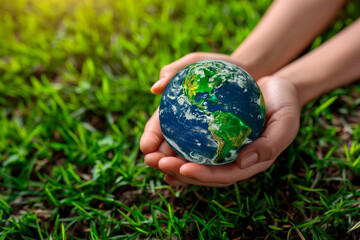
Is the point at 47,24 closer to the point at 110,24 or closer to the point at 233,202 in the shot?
the point at 110,24

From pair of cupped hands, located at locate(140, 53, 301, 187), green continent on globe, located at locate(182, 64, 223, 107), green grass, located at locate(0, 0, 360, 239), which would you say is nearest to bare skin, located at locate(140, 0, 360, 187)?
pair of cupped hands, located at locate(140, 53, 301, 187)

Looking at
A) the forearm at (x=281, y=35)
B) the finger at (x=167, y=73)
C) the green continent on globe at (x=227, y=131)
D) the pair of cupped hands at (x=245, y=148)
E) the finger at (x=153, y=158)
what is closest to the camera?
the green continent on globe at (x=227, y=131)

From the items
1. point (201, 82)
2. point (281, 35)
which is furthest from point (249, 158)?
point (281, 35)

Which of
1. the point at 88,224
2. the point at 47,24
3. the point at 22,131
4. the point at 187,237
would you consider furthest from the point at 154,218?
the point at 47,24

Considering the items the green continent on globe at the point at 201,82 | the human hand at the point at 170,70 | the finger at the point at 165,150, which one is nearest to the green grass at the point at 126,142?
the finger at the point at 165,150

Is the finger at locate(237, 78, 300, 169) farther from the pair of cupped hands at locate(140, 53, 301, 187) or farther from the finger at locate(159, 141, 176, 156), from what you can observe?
the finger at locate(159, 141, 176, 156)

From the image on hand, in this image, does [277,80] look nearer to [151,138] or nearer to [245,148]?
[245,148]

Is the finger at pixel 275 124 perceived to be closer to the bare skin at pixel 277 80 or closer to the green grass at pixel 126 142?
the bare skin at pixel 277 80

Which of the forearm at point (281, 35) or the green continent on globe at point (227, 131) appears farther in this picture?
the forearm at point (281, 35)
